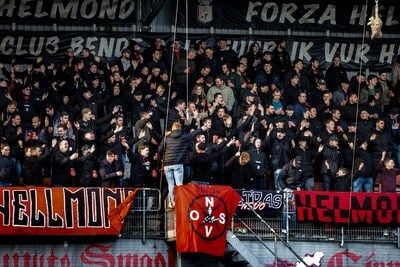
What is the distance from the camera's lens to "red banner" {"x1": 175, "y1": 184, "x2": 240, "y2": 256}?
33.2 meters

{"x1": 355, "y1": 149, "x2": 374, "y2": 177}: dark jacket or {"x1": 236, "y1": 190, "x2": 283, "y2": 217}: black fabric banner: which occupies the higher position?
{"x1": 355, "y1": 149, "x2": 374, "y2": 177}: dark jacket

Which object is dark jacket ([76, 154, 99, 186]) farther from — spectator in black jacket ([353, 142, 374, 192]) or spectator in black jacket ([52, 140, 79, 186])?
spectator in black jacket ([353, 142, 374, 192])

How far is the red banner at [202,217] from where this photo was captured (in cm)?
3322

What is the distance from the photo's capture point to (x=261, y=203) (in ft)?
113

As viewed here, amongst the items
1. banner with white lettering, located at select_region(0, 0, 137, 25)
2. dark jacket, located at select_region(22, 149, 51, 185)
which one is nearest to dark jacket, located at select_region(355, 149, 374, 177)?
dark jacket, located at select_region(22, 149, 51, 185)

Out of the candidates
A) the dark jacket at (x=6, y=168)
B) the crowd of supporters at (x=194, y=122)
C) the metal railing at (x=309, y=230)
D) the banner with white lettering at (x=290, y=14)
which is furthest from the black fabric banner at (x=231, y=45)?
the metal railing at (x=309, y=230)

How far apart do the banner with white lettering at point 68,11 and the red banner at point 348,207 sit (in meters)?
9.08

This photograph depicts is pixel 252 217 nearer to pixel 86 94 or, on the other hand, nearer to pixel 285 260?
pixel 285 260

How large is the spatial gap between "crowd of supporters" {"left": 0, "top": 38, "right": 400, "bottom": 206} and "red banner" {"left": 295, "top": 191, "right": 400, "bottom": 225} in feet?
1.91

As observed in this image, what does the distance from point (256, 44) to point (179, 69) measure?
2.27 meters

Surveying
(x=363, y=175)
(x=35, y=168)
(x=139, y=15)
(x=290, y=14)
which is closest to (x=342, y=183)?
(x=363, y=175)

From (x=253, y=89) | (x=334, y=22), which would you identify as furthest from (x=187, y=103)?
(x=334, y=22)

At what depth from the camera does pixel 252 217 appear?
34469 mm

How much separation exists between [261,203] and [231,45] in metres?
8.61
